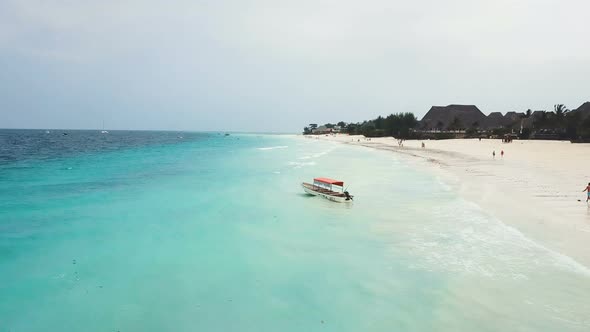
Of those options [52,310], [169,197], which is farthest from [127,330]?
[169,197]

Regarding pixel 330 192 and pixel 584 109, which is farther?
pixel 584 109

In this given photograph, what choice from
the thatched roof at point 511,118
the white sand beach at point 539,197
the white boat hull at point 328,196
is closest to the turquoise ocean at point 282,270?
the white boat hull at point 328,196

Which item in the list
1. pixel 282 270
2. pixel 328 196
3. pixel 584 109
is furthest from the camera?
pixel 584 109

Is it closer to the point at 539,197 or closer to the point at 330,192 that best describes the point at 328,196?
the point at 330,192

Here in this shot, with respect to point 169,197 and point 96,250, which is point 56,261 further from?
point 169,197

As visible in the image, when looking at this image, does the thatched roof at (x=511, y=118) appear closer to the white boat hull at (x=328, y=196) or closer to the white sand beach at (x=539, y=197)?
the white sand beach at (x=539, y=197)

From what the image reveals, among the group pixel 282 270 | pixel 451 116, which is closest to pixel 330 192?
pixel 282 270
